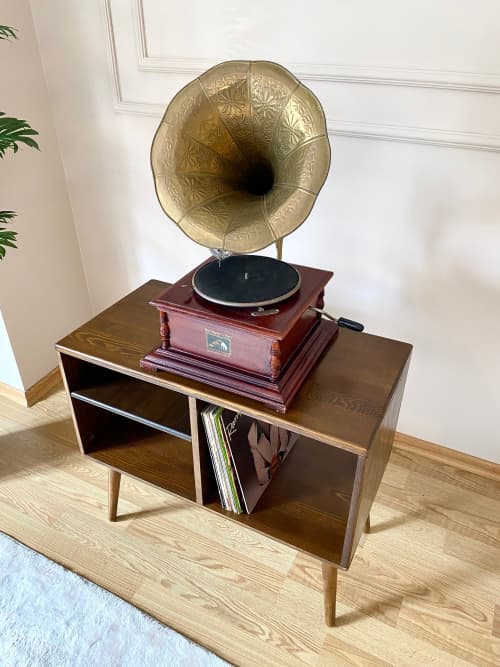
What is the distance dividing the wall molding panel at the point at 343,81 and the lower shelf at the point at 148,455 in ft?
2.86

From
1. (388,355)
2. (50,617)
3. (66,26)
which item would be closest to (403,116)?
(388,355)

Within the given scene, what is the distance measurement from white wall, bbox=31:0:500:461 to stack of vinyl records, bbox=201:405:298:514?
0.54 meters

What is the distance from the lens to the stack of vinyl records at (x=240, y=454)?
3.21 ft

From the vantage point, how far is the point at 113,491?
1322 millimetres

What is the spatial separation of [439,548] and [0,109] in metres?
1.73

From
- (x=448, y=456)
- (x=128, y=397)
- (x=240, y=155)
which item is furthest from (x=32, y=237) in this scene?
(x=448, y=456)

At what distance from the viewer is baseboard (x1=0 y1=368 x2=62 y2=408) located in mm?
1781

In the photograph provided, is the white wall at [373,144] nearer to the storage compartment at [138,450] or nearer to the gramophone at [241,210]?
the gramophone at [241,210]

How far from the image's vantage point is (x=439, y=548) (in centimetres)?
133

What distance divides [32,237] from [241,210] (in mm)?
1027

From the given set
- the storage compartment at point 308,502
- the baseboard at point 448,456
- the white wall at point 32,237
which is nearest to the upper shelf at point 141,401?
the storage compartment at point 308,502

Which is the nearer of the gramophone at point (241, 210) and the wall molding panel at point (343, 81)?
the gramophone at point (241, 210)

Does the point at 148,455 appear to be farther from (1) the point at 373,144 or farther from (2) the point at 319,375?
(1) the point at 373,144

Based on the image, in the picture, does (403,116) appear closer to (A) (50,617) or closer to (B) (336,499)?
(B) (336,499)
